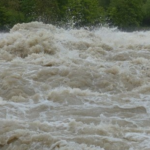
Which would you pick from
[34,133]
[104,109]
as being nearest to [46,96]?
[104,109]

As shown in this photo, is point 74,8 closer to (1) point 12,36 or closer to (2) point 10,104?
(1) point 12,36

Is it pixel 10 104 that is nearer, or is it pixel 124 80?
pixel 10 104

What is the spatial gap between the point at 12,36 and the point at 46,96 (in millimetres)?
6068

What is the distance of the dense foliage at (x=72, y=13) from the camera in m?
32.9

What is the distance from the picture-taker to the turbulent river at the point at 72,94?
6742mm

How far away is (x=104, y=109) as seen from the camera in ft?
28.1

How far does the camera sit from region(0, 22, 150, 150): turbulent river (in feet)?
22.1

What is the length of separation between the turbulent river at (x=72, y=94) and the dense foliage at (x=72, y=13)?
16742 mm

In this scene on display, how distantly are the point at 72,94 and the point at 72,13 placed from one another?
26.5 m

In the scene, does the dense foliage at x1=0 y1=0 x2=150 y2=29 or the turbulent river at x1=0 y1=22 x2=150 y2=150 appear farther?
the dense foliage at x1=0 y1=0 x2=150 y2=29

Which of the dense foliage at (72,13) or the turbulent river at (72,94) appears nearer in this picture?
the turbulent river at (72,94)

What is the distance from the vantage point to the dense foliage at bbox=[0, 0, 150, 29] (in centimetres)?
3293

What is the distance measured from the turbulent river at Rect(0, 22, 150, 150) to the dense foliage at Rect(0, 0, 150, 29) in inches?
659

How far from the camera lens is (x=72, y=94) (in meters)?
9.53
